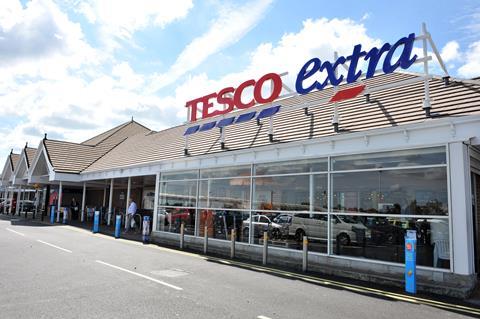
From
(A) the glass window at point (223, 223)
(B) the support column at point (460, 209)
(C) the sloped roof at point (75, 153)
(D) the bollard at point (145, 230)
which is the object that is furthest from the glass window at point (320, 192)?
(C) the sloped roof at point (75, 153)

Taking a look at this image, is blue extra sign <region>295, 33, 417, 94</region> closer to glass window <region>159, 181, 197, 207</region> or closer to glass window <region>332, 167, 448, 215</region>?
glass window <region>332, 167, 448, 215</region>

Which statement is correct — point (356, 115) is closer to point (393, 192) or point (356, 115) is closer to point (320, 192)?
point (320, 192)

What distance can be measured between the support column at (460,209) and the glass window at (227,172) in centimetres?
726

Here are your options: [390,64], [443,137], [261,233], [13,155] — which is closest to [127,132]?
[13,155]

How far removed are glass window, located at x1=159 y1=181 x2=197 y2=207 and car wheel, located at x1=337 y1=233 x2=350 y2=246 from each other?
7.51 meters

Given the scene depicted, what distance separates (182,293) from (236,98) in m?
9.94

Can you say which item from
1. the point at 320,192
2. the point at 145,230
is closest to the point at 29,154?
the point at 145,230

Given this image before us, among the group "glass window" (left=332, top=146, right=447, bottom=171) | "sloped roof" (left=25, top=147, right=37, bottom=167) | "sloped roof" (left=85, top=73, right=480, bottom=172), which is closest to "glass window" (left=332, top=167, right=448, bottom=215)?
"glass window" (left=332, top=146, right=447, bottom=171)

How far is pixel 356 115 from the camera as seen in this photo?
40.8 ft

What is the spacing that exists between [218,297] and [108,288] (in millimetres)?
2367

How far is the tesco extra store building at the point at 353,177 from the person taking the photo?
9.03m

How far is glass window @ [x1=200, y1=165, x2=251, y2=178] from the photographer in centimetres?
1459

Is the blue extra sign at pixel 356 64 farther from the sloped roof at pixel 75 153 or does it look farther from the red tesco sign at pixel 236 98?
the sloped roof at pixel 75 153

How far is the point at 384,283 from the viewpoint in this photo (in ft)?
30.5
